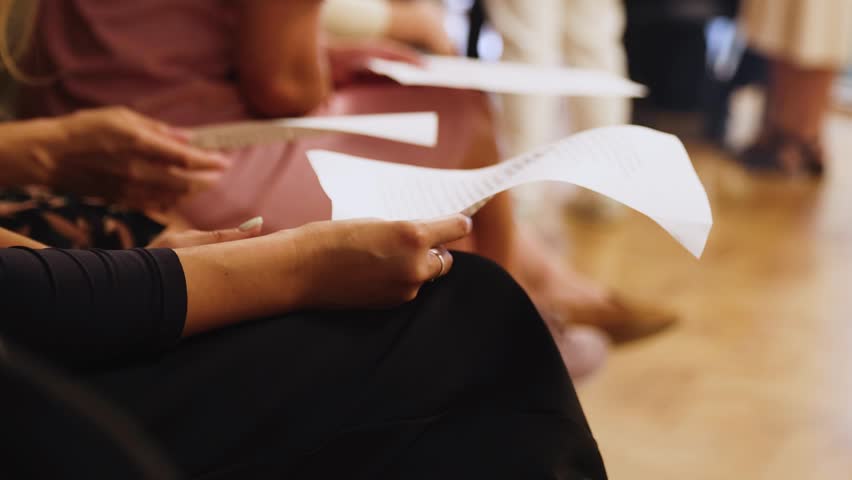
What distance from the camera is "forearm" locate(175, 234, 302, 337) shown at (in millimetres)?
428

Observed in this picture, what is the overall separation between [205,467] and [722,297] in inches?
47.1

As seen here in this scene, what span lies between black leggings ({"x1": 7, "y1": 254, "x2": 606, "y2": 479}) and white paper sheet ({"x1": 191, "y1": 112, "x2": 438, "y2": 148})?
0.64 feet

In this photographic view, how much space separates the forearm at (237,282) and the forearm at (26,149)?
0.95 feet

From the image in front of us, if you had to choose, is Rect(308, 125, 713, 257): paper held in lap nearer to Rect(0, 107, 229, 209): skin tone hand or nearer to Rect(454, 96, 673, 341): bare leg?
Rect(0, 107, 229, 209): skin tone hand

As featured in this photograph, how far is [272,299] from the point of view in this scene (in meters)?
0.44

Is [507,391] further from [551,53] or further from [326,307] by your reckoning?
[551,53]

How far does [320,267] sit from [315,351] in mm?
45

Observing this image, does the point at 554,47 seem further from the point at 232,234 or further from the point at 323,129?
the point at 232,234

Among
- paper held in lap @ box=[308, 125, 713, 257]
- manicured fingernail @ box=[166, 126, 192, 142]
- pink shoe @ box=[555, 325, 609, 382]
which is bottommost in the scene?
pink shoe @ box=[555, 325, 609, 382]

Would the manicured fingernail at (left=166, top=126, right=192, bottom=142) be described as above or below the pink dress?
below

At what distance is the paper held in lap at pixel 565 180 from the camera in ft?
1.55

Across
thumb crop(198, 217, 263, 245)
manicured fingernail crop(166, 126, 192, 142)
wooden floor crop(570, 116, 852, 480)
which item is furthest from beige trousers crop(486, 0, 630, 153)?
thumb crop(198, 217, 263, 245)

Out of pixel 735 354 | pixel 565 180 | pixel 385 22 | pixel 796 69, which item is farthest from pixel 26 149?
pixel 796 69

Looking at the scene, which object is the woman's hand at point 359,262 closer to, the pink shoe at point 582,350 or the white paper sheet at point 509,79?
the white paper sheet at point 509,79
